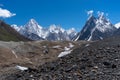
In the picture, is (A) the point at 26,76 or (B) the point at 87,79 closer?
(B) the point at 87,79

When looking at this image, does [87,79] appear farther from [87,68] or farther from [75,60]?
[75,60]

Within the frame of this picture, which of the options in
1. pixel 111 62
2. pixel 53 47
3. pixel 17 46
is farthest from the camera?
pixel 53 47

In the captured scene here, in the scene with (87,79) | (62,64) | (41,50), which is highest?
(41,50)

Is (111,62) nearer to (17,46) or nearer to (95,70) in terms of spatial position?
(95,70)

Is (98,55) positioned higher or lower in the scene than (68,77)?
higher

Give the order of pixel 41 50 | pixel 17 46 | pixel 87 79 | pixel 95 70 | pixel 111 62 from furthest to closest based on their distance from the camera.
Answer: pixel 41 50, pixel 17 46, pixel 111 62, pixel 95 70, pixel 87 79

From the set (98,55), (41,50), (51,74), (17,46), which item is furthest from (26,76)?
(41,50)

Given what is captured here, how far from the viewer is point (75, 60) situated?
32.2 meters

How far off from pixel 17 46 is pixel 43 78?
118619 millimetres

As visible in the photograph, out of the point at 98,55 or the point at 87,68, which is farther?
the point at 98,55

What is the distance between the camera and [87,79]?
23.9 m

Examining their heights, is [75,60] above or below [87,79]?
above

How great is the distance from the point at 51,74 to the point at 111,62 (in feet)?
17.2

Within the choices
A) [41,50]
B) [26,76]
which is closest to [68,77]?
[26,76]
